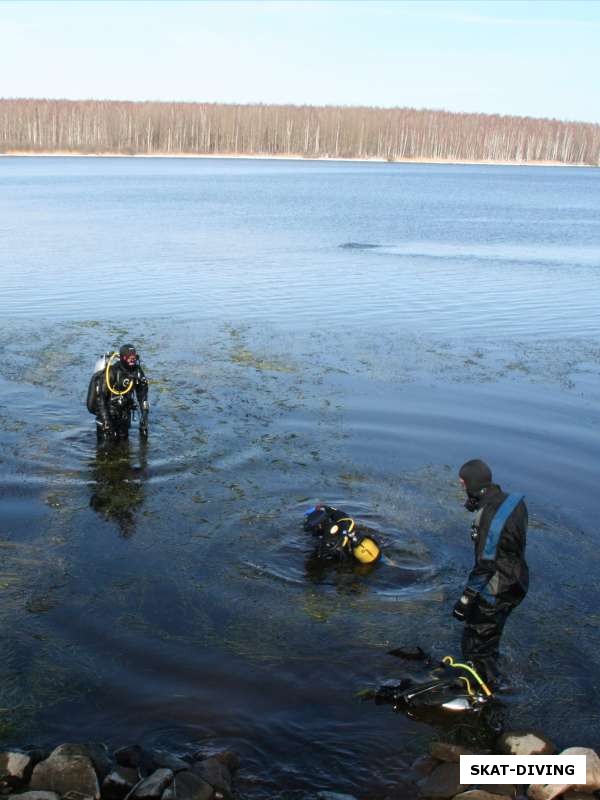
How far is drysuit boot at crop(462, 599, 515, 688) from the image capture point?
25.8 feet

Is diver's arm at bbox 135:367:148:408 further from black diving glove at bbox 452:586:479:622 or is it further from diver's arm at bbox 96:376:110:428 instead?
black diving glove at bbox 452:586:479:622

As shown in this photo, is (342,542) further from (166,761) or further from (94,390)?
(94,390)

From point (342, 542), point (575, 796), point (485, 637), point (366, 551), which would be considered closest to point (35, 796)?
point (575, 796)

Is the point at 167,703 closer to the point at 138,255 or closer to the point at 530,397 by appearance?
the point at 530,397

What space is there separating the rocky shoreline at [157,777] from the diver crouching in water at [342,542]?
340 cm

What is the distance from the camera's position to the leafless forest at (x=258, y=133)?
154 meters

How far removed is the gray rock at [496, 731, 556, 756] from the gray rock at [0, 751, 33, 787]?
11.7 ft

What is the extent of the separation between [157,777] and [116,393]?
309 inches

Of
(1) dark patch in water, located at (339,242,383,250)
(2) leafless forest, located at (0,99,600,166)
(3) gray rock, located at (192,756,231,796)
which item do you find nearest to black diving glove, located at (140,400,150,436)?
(3) gray rock, located at (192,756,231,796)

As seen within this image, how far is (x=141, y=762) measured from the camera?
682cm

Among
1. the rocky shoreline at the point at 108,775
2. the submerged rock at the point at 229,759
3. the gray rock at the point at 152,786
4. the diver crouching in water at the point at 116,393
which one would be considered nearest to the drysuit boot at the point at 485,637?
the submerged rock at the point at 229,759

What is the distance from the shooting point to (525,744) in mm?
7148

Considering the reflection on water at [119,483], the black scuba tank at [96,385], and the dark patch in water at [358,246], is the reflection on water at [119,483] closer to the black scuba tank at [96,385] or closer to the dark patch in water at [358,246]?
the black scuba tank at [96,385]

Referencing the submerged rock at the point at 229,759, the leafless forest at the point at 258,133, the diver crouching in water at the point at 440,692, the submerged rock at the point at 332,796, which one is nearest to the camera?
the submerged rock at the point at 332,796
